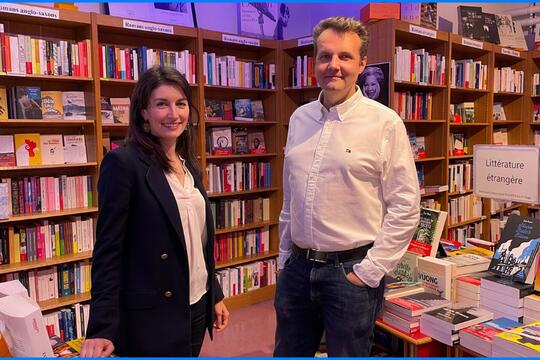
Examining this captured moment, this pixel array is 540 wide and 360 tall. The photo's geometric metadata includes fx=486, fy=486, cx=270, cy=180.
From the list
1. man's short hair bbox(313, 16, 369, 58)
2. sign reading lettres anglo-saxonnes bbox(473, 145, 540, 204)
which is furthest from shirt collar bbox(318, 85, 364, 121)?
sign reading lettres anglo-saxonnes bbox(473, 145, 540, 204)

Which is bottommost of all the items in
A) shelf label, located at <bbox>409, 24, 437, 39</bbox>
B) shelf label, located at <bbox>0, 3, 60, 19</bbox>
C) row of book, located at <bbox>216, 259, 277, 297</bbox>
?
row of book, located at <bbox>216, 259, 277, 297</bbox>

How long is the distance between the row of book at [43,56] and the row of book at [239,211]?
1586mm

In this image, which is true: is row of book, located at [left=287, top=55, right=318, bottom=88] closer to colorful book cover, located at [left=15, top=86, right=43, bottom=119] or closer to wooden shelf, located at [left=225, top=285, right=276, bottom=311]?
wooden shelf, located at [left=225, top=285, right=276, bottom=311]

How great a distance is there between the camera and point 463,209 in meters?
5.21

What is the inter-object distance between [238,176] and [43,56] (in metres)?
1.92

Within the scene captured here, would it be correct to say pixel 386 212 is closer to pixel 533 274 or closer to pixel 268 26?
pixel 533 274

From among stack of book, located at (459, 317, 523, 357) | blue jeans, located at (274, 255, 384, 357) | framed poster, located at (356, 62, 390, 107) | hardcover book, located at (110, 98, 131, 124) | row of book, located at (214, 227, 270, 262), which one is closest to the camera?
blue jeans, located at (274, 255, 384, 357)

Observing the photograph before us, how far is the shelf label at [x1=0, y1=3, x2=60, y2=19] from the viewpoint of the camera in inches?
121

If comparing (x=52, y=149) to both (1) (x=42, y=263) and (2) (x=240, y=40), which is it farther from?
(2) (x=240, y=40)

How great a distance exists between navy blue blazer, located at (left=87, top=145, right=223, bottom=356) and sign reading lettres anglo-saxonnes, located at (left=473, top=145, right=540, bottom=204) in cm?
185

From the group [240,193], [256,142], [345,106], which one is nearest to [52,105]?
[240,193]

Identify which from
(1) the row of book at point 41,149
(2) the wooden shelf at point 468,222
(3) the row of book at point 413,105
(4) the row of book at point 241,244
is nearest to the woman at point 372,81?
(3) the row of book at point 413,105

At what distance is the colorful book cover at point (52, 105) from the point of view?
134 inches

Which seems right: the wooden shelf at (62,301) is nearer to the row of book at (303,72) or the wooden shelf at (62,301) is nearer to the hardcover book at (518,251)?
the row of book at (303,72)
